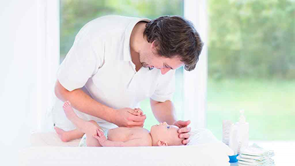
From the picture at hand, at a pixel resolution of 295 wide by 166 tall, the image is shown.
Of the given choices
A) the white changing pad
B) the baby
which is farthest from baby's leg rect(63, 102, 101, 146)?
the white changing pad

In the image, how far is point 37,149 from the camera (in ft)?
5.34

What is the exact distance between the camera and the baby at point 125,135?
1.93m

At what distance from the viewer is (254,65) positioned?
124 inches

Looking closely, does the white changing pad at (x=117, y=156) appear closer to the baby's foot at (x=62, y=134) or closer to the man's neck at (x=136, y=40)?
the baby's foot at (x=62, y=134)

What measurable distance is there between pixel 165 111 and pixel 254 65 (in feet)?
3.86

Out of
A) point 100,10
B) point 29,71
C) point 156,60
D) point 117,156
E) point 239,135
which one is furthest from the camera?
point 100,10

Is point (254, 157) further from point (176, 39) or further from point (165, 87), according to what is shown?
point (176, 39)

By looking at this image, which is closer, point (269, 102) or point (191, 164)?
point (191, 164)

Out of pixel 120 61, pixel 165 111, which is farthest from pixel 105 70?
pixel 165 111

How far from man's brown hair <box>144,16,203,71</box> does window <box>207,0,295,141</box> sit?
1334 millimetres

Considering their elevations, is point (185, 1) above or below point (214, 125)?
above

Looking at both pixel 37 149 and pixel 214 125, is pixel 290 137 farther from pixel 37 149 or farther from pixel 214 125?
pixel 37 149

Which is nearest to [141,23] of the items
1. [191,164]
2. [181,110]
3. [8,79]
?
[191,164]

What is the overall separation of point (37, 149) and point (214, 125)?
76.0 inches
